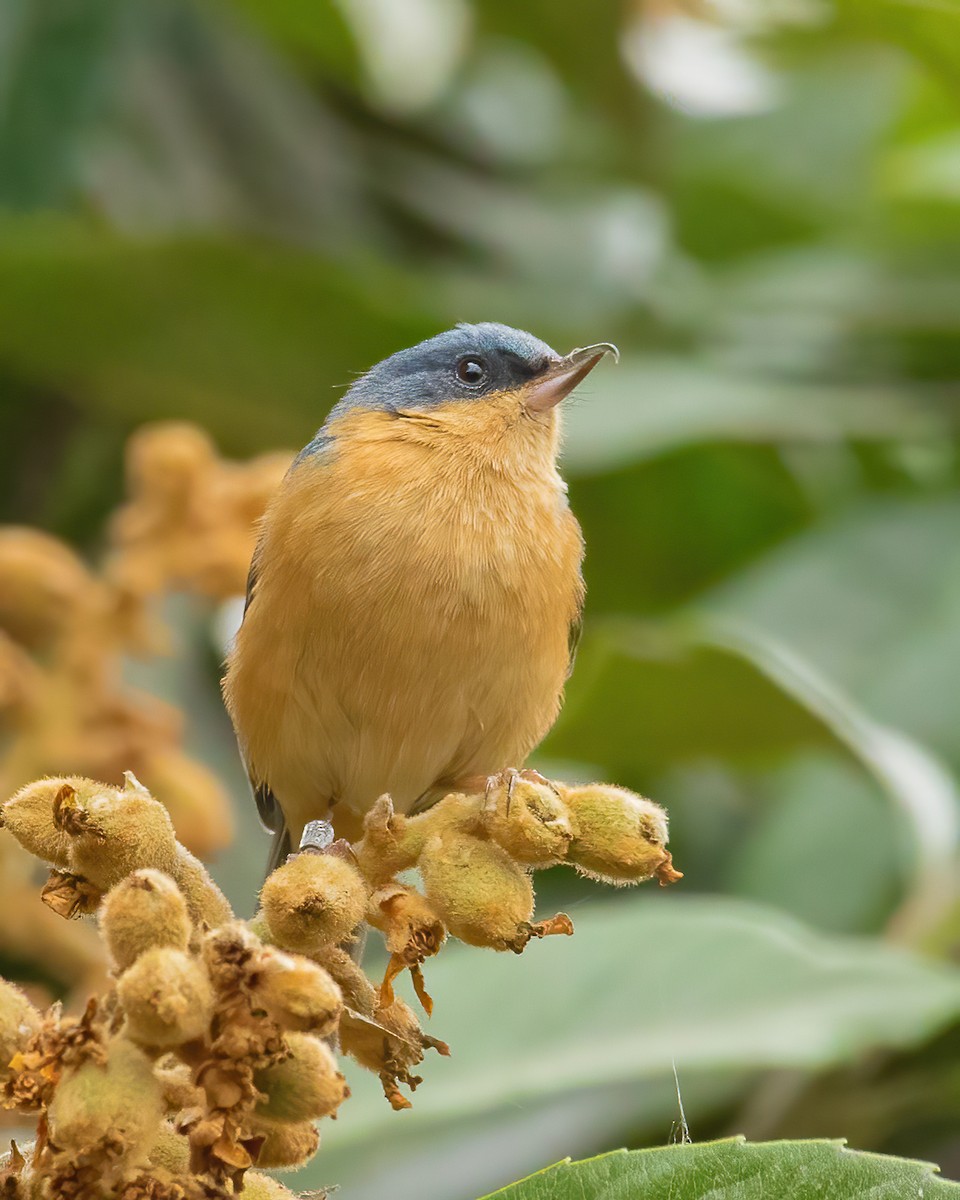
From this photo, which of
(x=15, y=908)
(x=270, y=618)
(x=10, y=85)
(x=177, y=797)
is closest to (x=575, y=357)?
(x=270, y=618)

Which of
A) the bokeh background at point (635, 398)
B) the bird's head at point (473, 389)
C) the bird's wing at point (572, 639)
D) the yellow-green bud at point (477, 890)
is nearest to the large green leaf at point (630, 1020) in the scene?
the bokeh background at point (635, 398)

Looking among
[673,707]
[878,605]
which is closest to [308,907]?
[673,707]

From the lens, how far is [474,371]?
3678mm

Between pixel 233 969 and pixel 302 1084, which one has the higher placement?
pixel 233 969

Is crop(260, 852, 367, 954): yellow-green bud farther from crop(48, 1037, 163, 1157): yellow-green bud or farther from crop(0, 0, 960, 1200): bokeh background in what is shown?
crop(0, 0, 960, 1200): bokeh background

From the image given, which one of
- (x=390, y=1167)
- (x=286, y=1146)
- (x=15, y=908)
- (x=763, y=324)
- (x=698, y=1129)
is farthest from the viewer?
(x=763, y=324)

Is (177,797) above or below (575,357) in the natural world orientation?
below

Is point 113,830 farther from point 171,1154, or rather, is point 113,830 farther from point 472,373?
point 472,373

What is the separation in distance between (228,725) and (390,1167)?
1.58 meters

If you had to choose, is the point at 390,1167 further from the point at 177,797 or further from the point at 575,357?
the point at 575,357

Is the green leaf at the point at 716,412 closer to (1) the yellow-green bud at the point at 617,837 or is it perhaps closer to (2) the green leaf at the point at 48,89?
(2) the green leaf at the point at 48,89

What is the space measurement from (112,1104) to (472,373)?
243 cm

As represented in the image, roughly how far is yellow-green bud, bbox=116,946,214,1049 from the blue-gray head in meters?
2.22

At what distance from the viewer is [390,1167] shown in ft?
11.6
